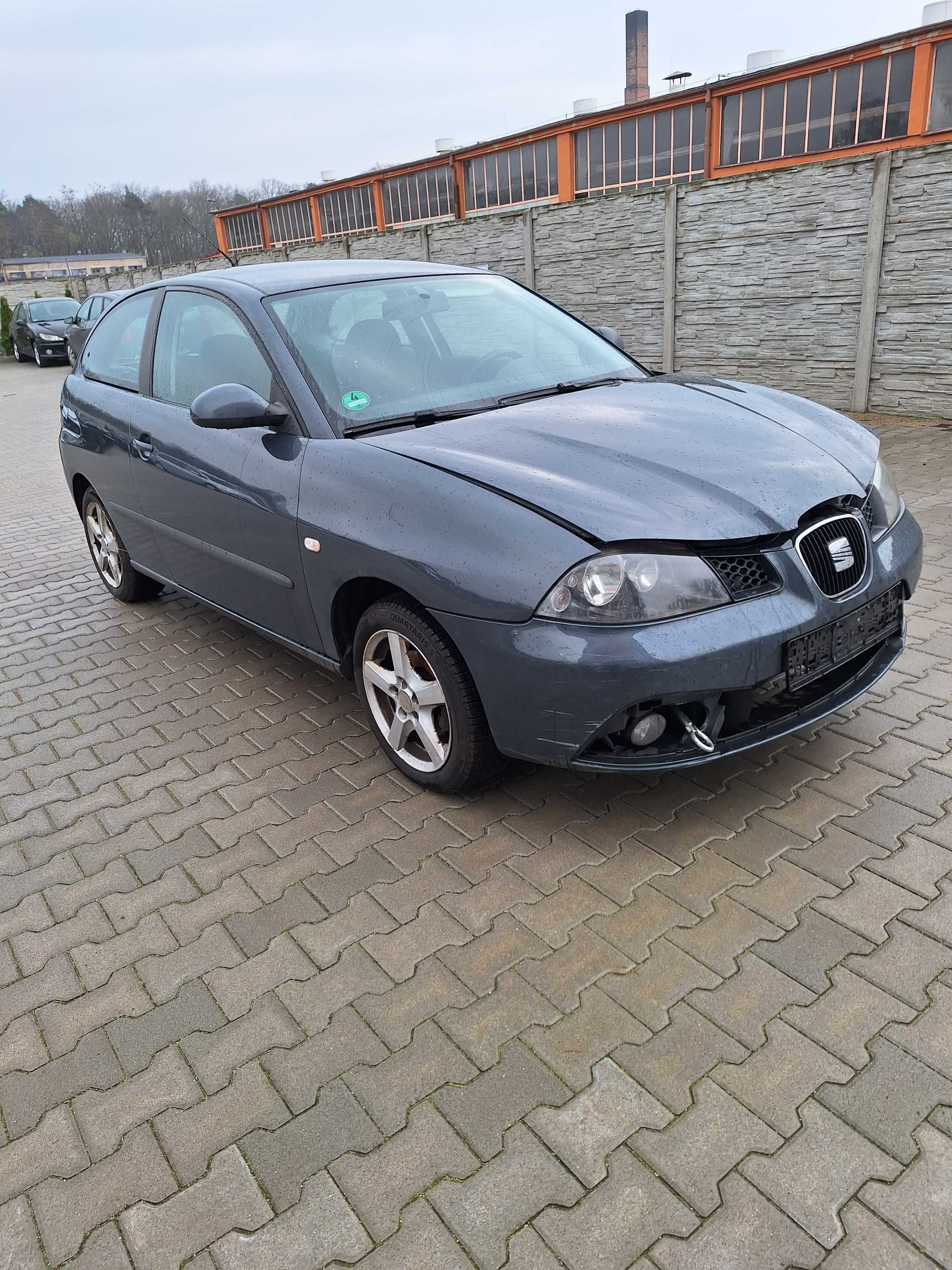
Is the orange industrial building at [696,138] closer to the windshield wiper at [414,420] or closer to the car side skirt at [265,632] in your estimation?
the car side skirt at [265,632]

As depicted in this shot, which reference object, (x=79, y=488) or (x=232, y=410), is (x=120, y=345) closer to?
(x=79, y=488)

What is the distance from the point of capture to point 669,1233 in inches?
67.9

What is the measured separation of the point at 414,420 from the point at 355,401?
23 centimetres

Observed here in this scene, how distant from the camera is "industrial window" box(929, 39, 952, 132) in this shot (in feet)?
63.2

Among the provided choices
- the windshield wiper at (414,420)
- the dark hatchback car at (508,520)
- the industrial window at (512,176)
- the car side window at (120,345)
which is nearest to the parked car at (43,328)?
the industrial window at (512,176)

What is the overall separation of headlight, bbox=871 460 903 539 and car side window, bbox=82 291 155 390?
10.9ft

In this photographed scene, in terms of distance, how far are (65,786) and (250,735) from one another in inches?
27.8

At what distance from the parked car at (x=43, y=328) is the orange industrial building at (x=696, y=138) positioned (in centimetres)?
533

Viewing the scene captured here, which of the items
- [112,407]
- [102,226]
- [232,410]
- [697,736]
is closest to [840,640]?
[697,736]

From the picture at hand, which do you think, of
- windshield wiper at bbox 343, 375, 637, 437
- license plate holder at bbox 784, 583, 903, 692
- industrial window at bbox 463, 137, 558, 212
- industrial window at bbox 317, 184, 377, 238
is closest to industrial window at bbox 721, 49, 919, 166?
industrial window at bbox 463, 137, 558, 212

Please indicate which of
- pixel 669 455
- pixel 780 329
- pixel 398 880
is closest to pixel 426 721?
pixel 398 880

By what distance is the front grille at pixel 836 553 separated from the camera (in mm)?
2709

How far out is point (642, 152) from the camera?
25297 mm

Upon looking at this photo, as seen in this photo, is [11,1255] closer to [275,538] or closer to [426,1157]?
[426,1157]
